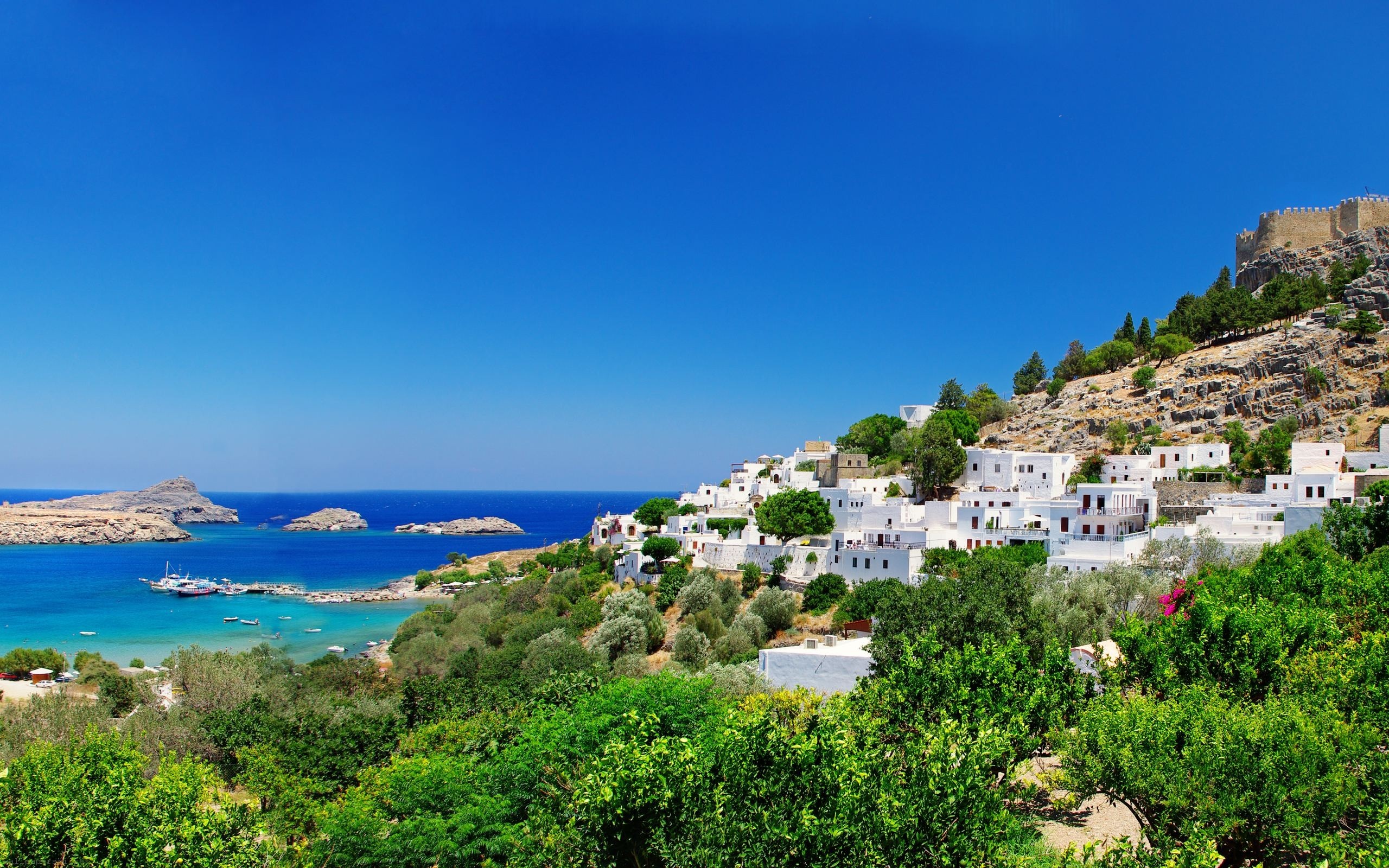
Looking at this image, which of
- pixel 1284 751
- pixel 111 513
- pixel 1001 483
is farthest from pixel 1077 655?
pixel 111 513

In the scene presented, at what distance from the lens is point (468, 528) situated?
16700 cm

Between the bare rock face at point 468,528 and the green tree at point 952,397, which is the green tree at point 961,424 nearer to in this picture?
the green tree at point 952,397

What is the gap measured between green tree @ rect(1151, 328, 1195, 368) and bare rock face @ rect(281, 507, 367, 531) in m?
160

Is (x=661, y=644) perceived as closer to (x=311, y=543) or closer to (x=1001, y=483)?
(x=1001, y=483)

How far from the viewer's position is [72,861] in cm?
1134

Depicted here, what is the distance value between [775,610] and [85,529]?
152420mm

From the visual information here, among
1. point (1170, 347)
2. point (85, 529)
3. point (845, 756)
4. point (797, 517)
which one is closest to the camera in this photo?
point (845, 756)

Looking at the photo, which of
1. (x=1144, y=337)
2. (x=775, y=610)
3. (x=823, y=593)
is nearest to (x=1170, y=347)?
(x=1144, y=337)

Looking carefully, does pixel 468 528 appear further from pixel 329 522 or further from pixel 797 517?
pixel 797 517

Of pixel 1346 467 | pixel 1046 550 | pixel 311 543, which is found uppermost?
pixel 1346 467

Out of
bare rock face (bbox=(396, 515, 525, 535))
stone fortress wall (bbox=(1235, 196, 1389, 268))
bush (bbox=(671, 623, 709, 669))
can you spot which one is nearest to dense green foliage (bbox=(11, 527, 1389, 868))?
bush (bbox=(671, 623, 709, 669))

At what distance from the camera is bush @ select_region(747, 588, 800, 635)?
1535 inches

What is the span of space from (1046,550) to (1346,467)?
18.2 m

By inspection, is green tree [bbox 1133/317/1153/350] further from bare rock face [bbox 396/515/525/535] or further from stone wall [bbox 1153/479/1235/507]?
bare rock face [bbox 396/515/525/535]
